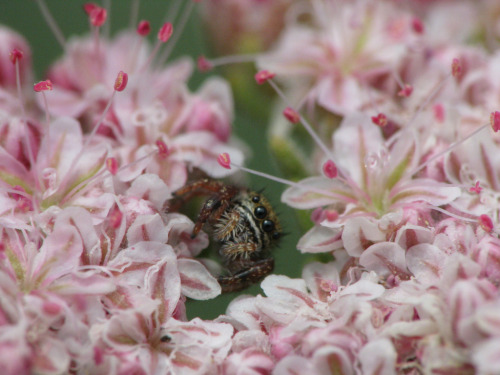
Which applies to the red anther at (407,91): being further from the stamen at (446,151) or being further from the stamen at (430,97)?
the stamen at (446,151)

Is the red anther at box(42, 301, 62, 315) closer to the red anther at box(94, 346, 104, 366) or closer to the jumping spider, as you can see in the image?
the red anther at box(94, 346, 104, 366)

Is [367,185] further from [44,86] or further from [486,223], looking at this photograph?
[44,86]

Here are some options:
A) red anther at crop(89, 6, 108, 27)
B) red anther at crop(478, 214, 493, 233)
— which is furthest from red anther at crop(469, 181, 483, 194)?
red anther at crop(89, 6, 108, 27)

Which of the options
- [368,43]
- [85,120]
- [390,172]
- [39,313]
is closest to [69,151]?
[85,120]

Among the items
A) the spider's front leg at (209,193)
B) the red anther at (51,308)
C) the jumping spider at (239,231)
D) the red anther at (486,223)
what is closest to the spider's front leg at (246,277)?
the jumping spider at (239,231)

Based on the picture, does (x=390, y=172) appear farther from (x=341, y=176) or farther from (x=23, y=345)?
(x=23, y=345)
